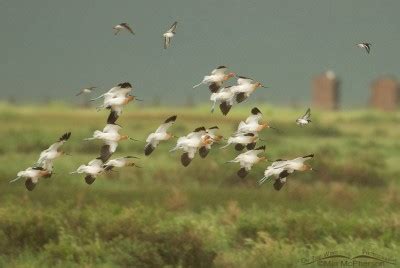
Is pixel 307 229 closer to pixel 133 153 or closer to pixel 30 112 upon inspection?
pixel 133 153

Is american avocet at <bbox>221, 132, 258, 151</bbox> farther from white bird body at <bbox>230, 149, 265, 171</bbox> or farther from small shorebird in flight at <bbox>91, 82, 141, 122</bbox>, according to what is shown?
small shorebird in flight at <bbox>91, 82, 141, 122</bbox>

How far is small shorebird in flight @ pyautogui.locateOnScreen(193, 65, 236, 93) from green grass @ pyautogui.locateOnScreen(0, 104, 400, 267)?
164 inches

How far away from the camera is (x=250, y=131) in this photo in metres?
14.1

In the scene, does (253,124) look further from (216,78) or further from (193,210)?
(193,210)

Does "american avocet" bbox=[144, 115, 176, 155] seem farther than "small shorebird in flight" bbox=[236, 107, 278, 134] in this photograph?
No

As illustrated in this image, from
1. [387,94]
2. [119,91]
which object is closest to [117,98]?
[119,91]

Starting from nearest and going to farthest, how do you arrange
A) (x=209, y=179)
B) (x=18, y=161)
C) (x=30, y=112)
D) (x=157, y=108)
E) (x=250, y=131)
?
(x=250, y=131) < (x=209, y=179) < (x=18, y=161) < (x=30, y=112) < (x=157, y=108)

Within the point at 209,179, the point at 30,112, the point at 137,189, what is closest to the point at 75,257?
the point at 137,189

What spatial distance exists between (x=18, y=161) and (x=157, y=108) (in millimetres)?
47812

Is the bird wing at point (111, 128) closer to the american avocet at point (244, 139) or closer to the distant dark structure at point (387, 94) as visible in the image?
the american avocet at point (244, 139)

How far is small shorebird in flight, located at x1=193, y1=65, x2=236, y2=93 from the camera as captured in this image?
1449cm

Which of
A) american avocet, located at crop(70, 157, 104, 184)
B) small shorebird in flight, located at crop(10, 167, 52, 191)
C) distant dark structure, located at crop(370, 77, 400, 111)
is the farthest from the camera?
distant dark structure, located at crop(370, 77, 400, 111)

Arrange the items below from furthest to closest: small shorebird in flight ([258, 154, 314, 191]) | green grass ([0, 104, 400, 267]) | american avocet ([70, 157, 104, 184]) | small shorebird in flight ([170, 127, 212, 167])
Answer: green grass ([0, 104, 400, 267]), american avocet ([70, 157, 104, 184]), small shorebird in flight ([170, 127, 212, 167]), small shorebird in flight ([258, 154, 314, 191])

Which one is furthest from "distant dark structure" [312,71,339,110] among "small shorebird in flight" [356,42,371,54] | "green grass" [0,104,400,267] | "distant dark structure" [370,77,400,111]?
"small shorebird in flight" [356,42,371,54]
